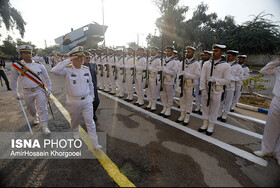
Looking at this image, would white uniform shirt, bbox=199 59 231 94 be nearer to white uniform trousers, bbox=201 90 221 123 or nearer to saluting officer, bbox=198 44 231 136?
saluting officer, bbox=198 44 231 136

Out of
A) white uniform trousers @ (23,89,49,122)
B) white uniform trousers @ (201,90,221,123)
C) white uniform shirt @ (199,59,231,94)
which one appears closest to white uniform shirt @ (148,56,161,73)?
white uniform shirt @ (199,59,231,94)

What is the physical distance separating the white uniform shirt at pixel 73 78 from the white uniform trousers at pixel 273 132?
3.73m

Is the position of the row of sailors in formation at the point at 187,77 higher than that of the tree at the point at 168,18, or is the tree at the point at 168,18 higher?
the tree at the point at 168,18

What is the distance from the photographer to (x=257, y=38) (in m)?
24.7

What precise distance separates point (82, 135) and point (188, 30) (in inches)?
932

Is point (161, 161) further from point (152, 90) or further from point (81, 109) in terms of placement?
point (152, 90)

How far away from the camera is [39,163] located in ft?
8.96

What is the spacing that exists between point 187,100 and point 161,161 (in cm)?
227

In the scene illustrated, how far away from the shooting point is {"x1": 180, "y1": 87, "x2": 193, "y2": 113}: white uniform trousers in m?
4.40

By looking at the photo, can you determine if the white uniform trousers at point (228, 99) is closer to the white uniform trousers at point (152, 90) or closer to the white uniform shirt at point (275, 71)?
the white uniform shirt at point (275, 71)

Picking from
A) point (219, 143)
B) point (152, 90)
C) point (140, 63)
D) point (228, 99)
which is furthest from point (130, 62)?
point (219, 143)

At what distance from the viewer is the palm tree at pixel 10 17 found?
16.7 metres

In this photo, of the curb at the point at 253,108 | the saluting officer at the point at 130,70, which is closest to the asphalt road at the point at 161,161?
the curb at the point at 253,108

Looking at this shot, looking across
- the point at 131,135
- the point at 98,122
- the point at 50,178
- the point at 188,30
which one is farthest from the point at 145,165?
the point at 188,30
